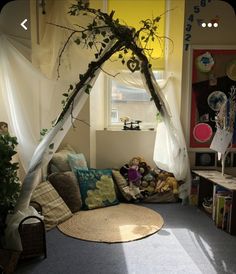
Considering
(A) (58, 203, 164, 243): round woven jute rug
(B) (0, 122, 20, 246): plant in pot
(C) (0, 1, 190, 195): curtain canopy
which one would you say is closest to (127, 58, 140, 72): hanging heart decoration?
(C) (0, 1, 190, 195): curtain canopy

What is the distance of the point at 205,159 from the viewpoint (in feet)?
11.6

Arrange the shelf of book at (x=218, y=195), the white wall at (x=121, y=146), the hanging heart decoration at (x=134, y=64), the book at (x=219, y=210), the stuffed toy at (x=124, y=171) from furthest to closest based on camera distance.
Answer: the white wall at (x=121, y=146) → the stuffed toy at (x=124, y=171) → the book at (x=219, y=210) → the shelf of book at (x=218, y=195) → the hanging heart decoration at (x=134, y=64)

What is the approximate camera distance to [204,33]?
3355mm

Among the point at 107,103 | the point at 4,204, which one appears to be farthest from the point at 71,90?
the point at 107,103

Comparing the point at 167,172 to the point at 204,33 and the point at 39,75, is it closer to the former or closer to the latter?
the point at 204,33

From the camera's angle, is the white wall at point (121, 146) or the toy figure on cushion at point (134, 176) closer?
the toy figure on cushion at point (134, 176)

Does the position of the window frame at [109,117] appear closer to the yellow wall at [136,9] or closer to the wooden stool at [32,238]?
the yellow wall at [136,9]

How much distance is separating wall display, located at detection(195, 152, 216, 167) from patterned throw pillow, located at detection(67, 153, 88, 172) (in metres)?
1.46

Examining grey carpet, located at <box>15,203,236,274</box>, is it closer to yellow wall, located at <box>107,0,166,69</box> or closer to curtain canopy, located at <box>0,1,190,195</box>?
curtain canopy, located at <box>0,1,190,195</box>

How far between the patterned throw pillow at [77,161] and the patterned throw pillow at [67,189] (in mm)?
216

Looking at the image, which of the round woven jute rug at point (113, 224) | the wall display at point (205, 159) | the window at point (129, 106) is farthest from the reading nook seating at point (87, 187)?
the window at point (129, 106)

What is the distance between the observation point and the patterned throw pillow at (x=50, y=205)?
2689 millimetres

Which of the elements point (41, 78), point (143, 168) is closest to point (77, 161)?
point (143, 168)

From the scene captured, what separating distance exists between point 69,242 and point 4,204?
27.2 inches
